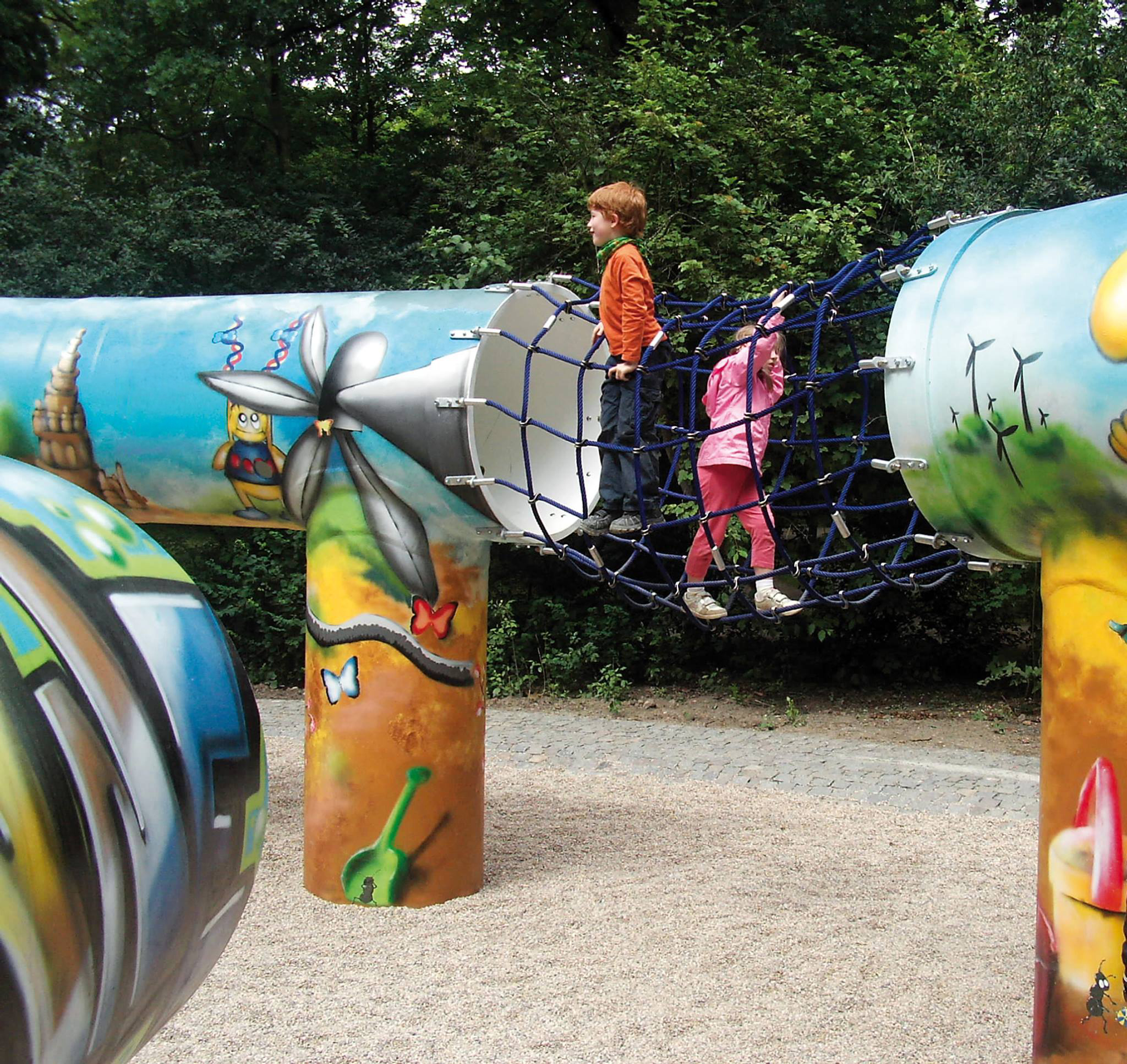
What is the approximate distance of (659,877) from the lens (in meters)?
4.95

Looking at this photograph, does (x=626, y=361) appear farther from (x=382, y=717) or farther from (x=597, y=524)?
(x=382, y=717)

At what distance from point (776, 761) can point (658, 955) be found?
319cm

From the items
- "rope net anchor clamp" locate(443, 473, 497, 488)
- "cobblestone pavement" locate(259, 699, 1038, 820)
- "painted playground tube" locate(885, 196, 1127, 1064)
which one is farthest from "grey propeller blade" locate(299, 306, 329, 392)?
"cobblestone pavement" locate(259, 699, 1038, 820)

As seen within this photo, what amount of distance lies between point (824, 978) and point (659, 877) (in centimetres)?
110

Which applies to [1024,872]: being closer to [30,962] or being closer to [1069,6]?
[30,962]

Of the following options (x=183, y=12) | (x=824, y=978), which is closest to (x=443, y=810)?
(x=824, y=978)

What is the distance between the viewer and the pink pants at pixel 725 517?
15.0 ft

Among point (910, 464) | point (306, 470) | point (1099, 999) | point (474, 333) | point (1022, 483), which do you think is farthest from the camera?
point (306, 470)

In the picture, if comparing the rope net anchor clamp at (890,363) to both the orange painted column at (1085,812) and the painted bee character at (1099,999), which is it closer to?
the orange painted column at (1085,812)

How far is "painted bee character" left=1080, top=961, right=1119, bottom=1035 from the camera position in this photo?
2.77 meters

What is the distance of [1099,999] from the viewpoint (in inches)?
A: 109

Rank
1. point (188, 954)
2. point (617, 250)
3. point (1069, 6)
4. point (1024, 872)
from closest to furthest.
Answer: point (188, 954)
point (617, 250)
point (1024, 872)
point (1069, 6)

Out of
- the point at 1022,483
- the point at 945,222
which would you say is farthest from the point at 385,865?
the point at 945,222

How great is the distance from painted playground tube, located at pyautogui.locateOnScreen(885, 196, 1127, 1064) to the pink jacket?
1445mm
